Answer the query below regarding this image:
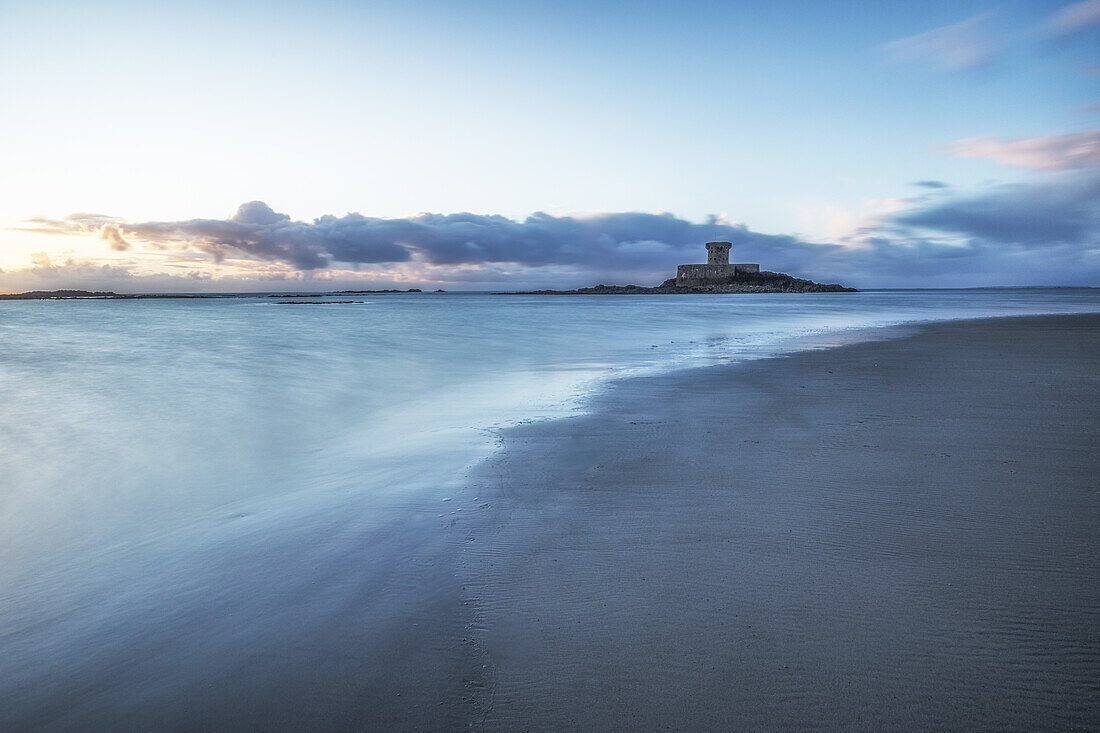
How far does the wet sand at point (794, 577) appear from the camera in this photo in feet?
6.33

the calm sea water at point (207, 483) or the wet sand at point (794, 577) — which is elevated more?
the wet sand at point (794, 577)

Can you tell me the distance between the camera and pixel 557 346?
18.0m

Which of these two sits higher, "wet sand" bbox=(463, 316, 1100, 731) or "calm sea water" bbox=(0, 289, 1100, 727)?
"wet sand" bbox=(463, 316, 1100, 731)

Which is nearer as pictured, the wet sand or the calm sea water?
the wet sand

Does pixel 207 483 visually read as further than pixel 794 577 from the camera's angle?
Yes

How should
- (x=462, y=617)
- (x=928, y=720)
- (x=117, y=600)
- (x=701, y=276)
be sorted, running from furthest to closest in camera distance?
(x=701, y=276)
(x=117, y=600)
(x=462, y=617)
(x=928, y=720)

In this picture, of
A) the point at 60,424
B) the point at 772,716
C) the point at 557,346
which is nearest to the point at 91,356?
the point at 60,424

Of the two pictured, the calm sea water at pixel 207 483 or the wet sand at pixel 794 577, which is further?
the calm sea water at pixel 207 483

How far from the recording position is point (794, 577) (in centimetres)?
268

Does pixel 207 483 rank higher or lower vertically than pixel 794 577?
→ lower

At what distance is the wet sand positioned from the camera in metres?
1.93

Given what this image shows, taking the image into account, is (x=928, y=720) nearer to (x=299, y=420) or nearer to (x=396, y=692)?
(x=396, y=692)

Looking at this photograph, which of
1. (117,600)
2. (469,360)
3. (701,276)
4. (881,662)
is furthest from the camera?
(701,276)

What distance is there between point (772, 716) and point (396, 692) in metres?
1.35
